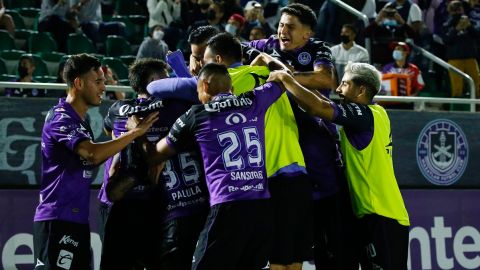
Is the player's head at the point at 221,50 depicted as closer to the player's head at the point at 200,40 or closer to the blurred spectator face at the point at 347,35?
the player's head at the point at 200,40

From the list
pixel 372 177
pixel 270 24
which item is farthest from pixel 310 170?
pixel 270 24

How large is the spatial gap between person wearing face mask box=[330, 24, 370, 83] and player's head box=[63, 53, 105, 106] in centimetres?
764

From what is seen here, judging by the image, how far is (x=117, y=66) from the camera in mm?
14570

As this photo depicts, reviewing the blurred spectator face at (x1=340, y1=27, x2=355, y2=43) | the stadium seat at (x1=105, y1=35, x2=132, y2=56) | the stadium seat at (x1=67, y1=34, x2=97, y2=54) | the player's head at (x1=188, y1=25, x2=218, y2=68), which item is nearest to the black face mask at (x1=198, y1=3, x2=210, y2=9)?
the stadium seat at (x1=105, y1=35, x2=132, y2=56)

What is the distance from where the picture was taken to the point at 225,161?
6.89 m

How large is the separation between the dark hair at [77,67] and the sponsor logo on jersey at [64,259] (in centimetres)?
132

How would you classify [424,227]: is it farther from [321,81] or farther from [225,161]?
[225,161]

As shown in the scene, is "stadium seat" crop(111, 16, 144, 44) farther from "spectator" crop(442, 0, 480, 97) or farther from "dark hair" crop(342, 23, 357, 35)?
"spectator" crop(442, 0, 480, 97)

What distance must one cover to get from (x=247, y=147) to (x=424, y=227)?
6.11 metres

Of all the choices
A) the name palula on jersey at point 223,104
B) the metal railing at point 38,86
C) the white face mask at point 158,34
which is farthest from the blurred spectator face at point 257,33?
the name palula on jersey at point 223,104

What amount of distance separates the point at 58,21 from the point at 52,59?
1.23 metres

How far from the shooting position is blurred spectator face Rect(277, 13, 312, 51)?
8141mm

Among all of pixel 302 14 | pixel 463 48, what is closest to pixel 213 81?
pixel 302 14

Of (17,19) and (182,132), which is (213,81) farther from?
(17,19)
